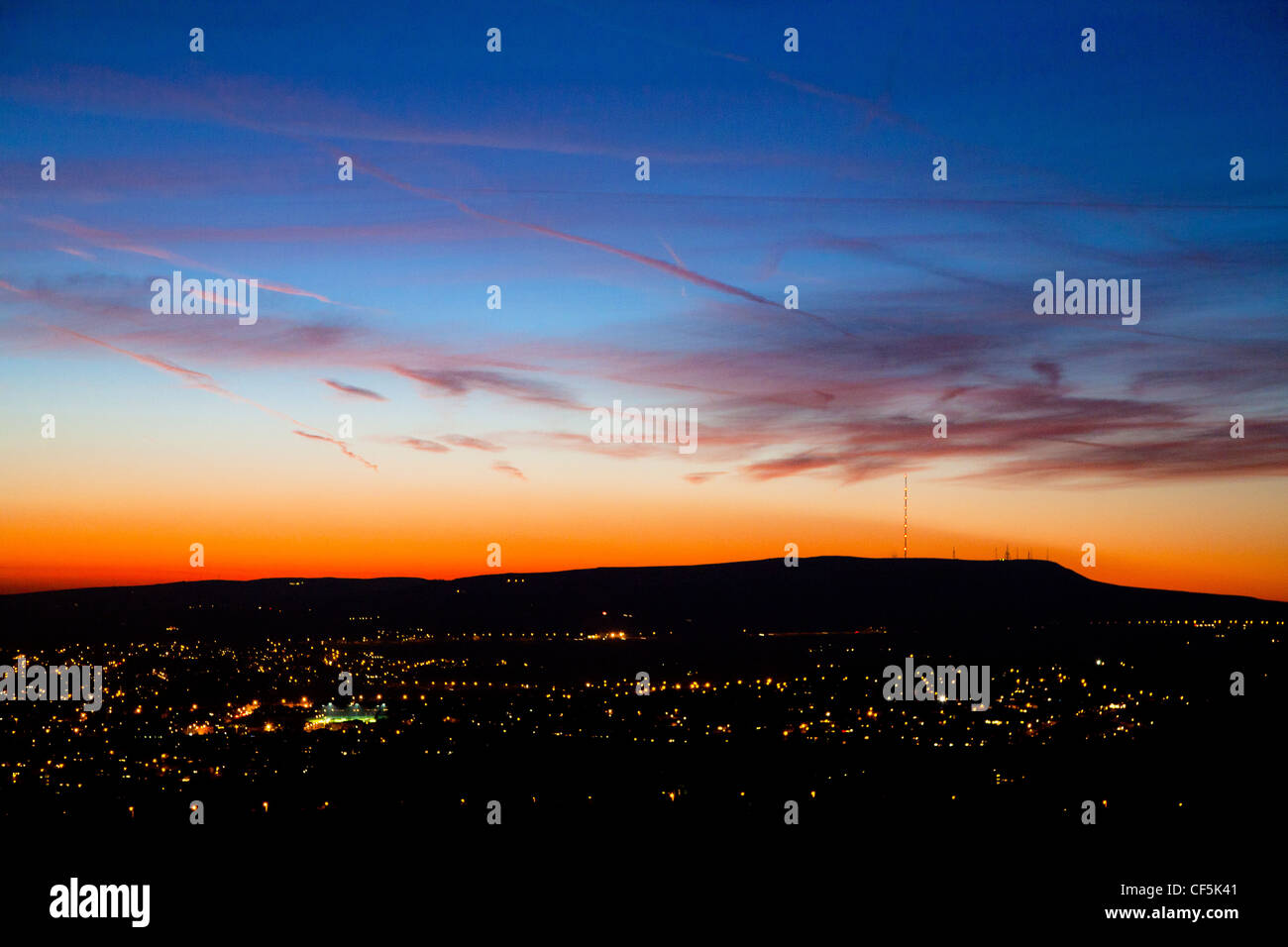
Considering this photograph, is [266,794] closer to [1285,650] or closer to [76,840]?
[76,840]

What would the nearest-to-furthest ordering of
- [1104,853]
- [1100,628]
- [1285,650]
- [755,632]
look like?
[1104,853] < [1285,650] < [1100,628] < [755,632]

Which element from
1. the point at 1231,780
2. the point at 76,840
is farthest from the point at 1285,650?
the point at 76,840

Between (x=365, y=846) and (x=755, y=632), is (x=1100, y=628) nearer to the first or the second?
(x=755, y=632)

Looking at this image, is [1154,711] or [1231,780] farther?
[1154,711]

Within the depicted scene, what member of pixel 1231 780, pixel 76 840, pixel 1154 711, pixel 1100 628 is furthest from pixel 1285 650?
pixel 76 840
